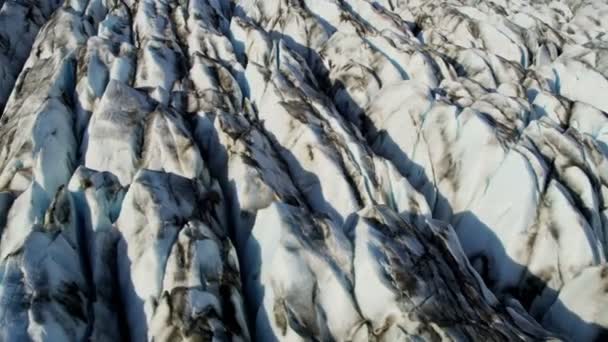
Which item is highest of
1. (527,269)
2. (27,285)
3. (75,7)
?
(27,285)

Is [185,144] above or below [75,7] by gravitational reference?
above

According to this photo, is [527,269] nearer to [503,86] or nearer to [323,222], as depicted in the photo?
[323,222]

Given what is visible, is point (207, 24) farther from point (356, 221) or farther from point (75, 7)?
point (356, 221)

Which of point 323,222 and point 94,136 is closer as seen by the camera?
point 323,222

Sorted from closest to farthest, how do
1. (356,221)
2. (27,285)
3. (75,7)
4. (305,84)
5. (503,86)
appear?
(27,285) → (356,221) → (305,84) → (503,86) → (75,7)

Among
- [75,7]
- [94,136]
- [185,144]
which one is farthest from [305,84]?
[75,7]

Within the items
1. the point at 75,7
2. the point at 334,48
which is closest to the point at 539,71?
the point at 334,48

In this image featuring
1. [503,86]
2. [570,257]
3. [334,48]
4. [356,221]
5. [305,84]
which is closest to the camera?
[356,221]
